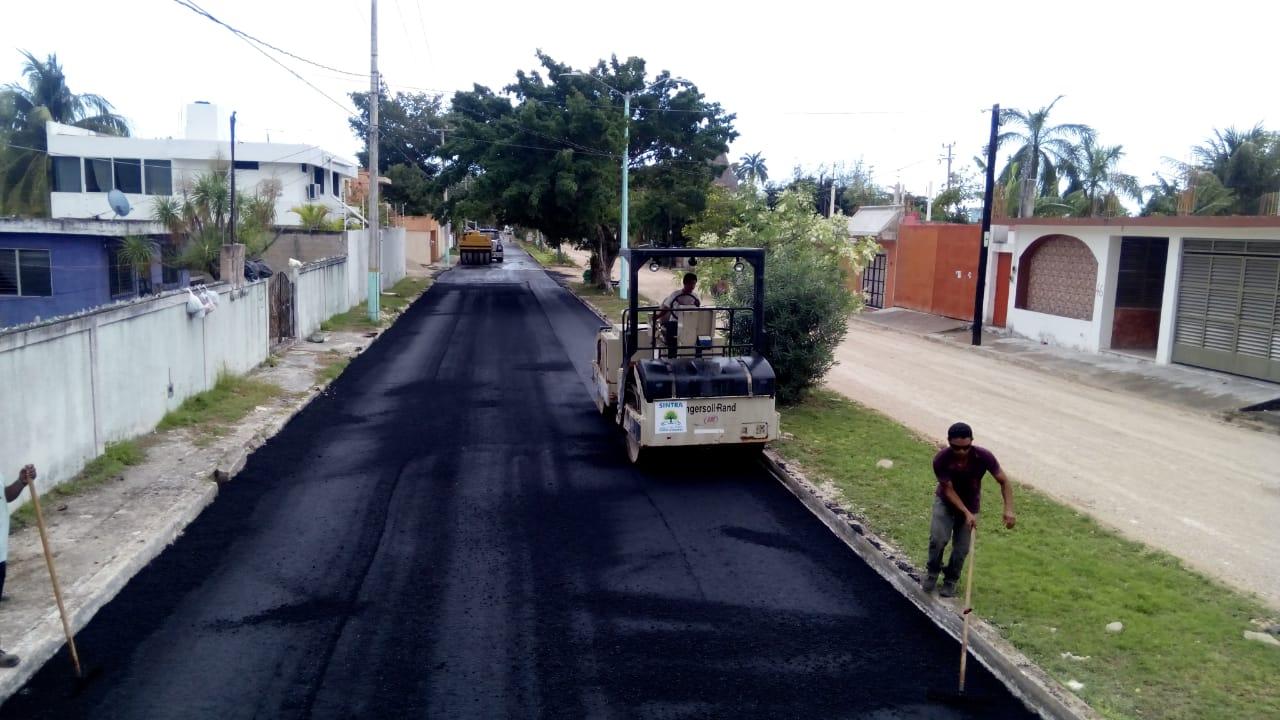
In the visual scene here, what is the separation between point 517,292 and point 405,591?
108 feet

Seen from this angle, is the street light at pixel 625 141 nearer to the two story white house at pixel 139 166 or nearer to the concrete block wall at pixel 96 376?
the two story white house at pixel 139 166

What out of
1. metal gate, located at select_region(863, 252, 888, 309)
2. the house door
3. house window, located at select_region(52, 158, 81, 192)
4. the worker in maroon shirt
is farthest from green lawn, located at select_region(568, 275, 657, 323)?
the worker in maroon shirt

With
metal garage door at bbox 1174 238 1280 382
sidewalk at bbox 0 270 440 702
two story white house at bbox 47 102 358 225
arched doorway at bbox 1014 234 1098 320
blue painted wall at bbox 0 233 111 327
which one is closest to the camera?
sidewalk at bbox 0 270 440 702

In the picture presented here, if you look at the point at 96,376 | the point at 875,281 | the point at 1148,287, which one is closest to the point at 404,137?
the point at 875,281

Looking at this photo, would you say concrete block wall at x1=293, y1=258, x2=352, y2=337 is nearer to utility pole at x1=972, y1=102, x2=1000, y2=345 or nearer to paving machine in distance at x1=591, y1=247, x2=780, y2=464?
paving machine in distance at x1=591, y1=247, x2=780, y2=464

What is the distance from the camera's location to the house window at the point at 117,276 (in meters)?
23.5

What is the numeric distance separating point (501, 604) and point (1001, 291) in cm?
2404

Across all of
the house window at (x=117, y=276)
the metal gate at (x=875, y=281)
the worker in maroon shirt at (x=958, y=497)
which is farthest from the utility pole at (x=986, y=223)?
the house window at (x=117, y=276)

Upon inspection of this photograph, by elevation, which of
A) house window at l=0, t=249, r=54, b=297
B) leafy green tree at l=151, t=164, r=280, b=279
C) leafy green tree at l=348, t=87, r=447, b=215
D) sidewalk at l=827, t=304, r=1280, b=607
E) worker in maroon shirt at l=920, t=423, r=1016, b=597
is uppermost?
leafy green tree at l=348, t=87, r=447, b=215

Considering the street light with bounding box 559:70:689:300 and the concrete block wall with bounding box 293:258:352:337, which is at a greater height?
the street light with bounding box 559:70:689:300

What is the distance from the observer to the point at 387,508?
32.1ft

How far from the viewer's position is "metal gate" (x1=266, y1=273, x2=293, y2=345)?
2081cm

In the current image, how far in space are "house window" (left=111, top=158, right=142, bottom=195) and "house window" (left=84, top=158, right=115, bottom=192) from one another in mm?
292

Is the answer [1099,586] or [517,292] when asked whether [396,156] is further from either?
[1099,586]
